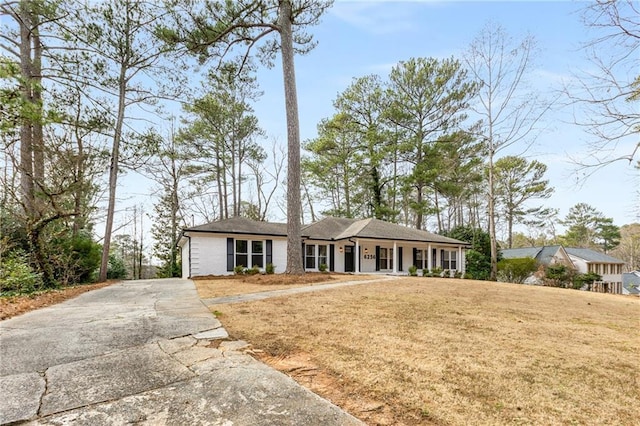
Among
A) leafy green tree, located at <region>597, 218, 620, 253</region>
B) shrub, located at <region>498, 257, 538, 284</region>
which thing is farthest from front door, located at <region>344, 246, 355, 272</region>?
leafy green tree, located at <region>597, 218, 620, 253</region>

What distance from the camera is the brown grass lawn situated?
2217mm

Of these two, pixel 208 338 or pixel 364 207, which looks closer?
pixel 208 338

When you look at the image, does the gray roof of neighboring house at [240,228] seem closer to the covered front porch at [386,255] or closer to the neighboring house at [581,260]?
the covered front porch at [386,255]

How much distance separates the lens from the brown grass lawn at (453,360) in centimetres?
222

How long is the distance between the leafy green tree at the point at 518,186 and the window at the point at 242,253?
22.6 meters

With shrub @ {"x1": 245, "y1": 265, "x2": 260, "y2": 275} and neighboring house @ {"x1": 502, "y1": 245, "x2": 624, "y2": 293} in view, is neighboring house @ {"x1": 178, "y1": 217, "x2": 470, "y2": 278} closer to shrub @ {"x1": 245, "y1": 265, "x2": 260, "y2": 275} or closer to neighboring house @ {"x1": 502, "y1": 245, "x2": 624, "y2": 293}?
shrub @ {"x1": 245, "y1": 265, "x2": 260, "y2": 275}

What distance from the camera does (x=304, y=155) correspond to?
85.2 feet

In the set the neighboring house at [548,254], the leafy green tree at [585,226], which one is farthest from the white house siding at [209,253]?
the leafy green tree at [585,226]

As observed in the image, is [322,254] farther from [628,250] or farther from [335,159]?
[628,250]

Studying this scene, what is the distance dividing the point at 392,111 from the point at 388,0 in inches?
586

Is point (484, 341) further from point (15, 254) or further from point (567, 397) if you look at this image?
point (15, 254)

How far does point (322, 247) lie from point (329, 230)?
1455 millimetres

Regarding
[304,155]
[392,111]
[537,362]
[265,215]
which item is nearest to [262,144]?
[304,155]

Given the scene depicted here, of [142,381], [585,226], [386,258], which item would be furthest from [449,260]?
[585,226]
